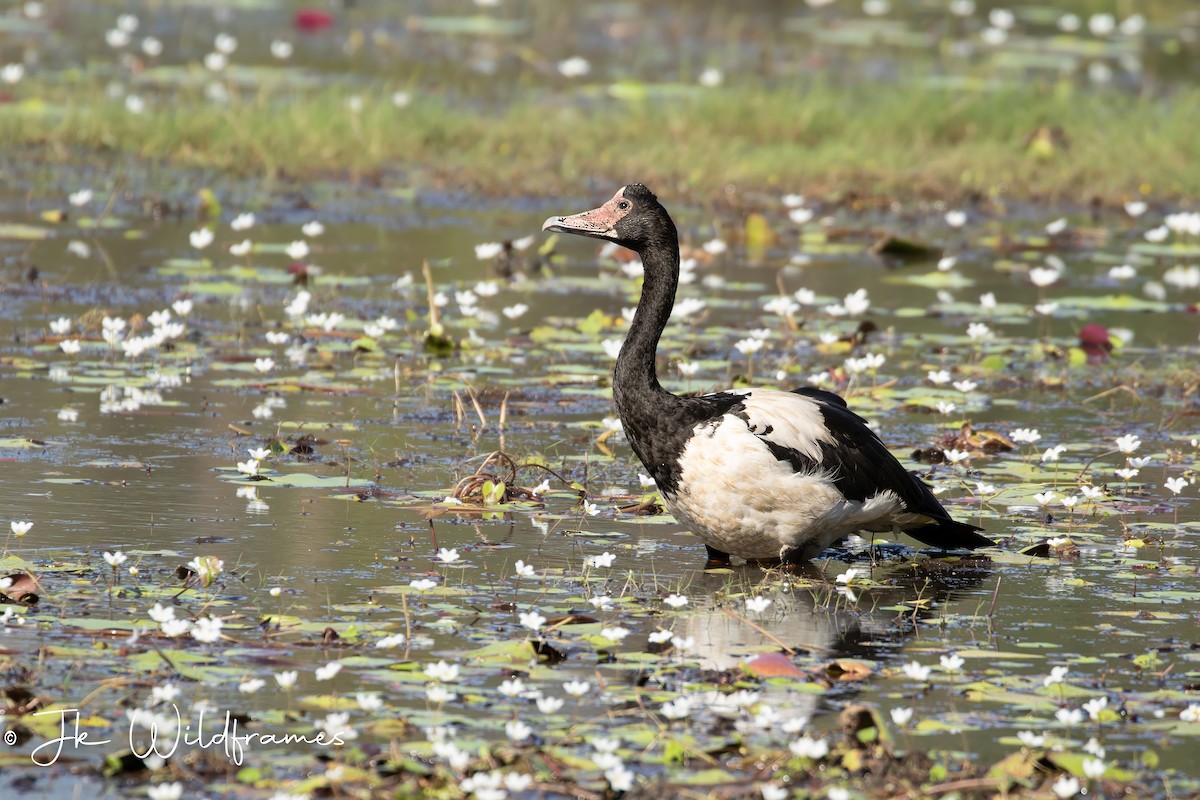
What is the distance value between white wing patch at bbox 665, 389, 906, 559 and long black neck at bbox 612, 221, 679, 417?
12.4 inches

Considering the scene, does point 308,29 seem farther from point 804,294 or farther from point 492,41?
point 804,294

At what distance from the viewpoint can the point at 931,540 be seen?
757 centimetres

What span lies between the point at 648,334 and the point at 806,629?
161cm

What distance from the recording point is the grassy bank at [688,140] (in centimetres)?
1614

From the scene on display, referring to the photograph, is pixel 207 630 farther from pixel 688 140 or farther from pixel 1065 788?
pixel 688 140

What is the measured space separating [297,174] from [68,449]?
7.85 metres

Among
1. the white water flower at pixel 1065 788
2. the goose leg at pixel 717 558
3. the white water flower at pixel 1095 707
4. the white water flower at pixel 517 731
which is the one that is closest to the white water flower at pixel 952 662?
the white water flower at pixel 1095 707

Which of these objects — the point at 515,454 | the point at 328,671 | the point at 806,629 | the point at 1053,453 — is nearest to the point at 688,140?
the point at 515,454

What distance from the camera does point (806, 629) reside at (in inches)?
252

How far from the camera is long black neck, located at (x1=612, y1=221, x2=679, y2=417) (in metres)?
7.29

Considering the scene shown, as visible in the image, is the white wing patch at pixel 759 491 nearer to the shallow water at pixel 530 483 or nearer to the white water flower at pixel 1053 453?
the shallow water at pixel 530 483

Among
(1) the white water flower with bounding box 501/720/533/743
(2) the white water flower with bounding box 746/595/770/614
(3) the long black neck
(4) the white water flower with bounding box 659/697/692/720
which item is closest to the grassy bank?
(3) the long black neck

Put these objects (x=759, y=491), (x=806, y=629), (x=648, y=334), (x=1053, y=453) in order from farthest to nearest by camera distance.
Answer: (x=1053, y=453), (x=648, y=334), (x=759, y=491), (x=806, y=629)

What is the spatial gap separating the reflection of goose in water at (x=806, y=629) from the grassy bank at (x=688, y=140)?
9092mm
